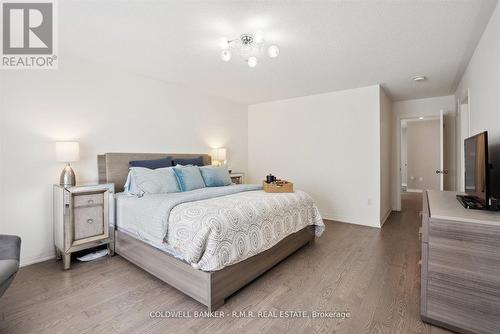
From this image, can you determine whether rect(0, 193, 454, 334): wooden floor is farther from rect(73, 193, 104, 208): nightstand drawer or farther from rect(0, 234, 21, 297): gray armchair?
rect(73, 193, 104, 208): nightstand drawer

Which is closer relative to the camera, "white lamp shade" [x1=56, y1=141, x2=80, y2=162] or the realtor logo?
the realtor logo

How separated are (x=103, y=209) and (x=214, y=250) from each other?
5.78 feet

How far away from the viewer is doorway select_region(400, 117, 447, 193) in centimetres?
700

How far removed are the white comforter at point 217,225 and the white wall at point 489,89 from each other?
70.7 inches

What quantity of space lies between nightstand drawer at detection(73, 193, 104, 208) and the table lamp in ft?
0.77

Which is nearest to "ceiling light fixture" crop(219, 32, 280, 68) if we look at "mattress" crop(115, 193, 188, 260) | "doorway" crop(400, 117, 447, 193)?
"mattress" crop(115, 193, 188, 260)

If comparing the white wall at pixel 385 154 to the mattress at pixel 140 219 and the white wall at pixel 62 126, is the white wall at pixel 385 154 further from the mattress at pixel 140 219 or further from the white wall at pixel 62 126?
the mattress at pixel 140 219

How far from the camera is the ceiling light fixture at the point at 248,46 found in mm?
2281

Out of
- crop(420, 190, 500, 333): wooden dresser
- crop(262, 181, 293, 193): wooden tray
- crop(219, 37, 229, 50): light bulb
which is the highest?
crop(219, 37, 229, 50): light bulb

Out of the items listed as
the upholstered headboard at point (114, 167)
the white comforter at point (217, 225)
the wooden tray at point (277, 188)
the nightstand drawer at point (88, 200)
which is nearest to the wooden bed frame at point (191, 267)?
the upholstered headboard at point (114, 167)

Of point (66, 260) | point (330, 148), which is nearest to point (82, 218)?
point (66, 260)

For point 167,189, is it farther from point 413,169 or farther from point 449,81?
point 413,169

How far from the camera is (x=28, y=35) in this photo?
2363 millimetres

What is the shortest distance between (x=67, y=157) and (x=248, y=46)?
7.56 feet
